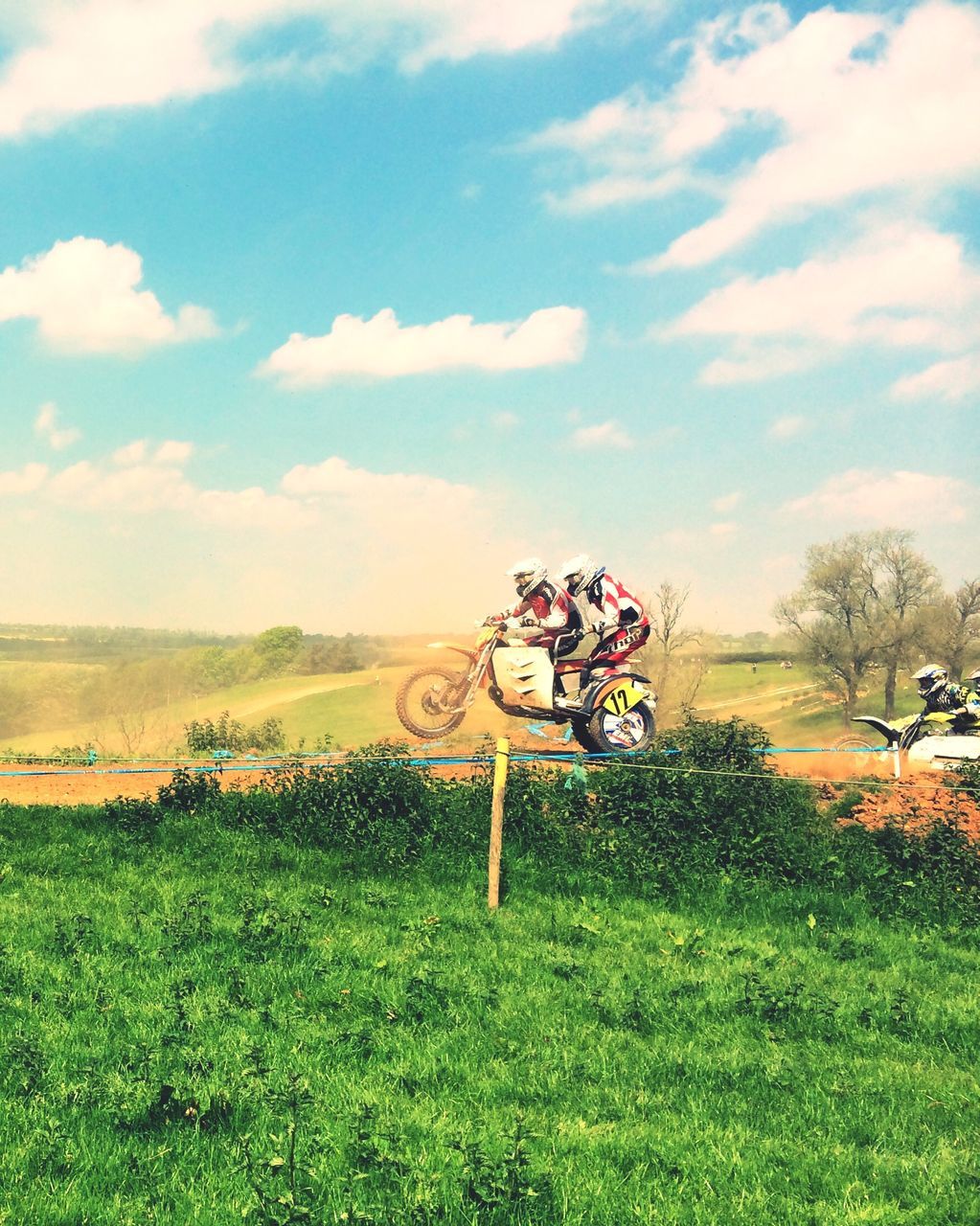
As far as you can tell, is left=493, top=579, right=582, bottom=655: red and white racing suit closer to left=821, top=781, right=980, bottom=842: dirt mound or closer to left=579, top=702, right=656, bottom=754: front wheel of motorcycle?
left=579, top=702, right=656, bottom=754: front wheel of motorcycle

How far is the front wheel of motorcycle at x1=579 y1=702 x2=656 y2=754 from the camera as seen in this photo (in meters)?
17.6

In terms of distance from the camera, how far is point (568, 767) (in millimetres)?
15984

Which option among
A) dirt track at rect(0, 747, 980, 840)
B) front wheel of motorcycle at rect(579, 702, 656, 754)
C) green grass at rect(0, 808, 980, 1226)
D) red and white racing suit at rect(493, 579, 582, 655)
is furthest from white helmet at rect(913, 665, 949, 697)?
green grass at rect(0, 808, 980, 1226)

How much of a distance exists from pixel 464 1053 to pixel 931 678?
43.3ft

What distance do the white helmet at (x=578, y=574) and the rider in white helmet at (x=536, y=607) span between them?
0.84ft

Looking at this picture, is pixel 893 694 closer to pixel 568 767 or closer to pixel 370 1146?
pixel 568 767

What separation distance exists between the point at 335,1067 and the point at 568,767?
28.3ft

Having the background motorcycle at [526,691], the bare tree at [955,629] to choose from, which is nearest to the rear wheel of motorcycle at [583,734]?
the background motorcycle at [526,691]

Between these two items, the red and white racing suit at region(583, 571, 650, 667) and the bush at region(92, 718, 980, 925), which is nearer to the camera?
the bush at region(92, 718, 980, 925)

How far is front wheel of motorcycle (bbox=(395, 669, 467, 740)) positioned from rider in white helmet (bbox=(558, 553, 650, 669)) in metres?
2.21

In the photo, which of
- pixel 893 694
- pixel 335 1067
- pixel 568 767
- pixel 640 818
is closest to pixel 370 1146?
pixel 335 1067

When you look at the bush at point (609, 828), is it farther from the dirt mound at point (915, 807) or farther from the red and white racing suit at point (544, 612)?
the red and white racing suit at point (544, 612)

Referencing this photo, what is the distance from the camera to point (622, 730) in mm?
17859

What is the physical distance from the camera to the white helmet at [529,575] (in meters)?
17.0
